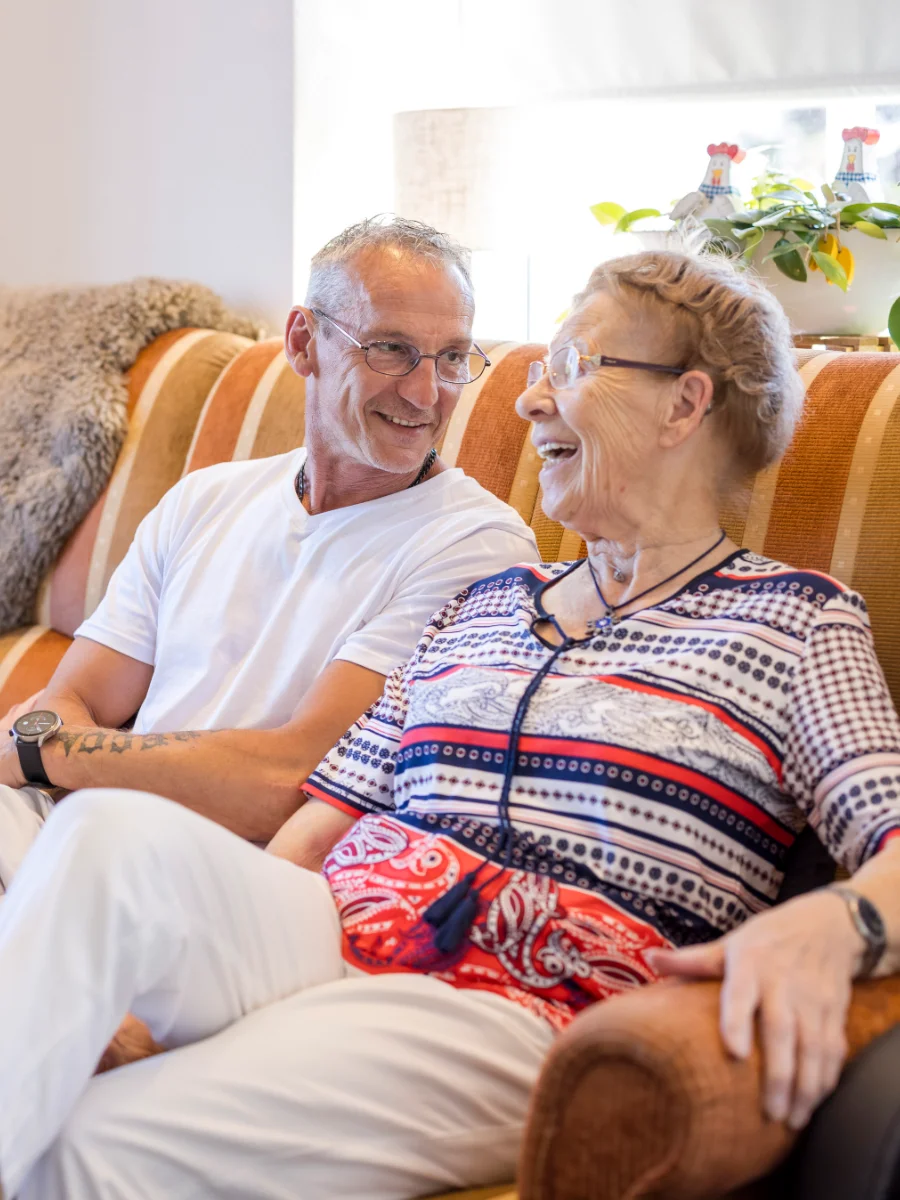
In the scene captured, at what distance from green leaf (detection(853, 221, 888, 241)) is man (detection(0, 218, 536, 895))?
0.77 m

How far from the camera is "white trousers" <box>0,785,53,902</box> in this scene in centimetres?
149

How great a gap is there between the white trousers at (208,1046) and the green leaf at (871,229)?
1.54m

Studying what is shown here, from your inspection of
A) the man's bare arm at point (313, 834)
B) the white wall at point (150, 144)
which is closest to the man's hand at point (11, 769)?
the man's bare arm at point (313, 834)

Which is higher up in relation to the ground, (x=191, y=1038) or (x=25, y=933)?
(x=25, y=933)

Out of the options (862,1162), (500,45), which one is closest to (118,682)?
(862,1162)

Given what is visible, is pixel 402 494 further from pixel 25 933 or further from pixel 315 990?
pixel 25 933

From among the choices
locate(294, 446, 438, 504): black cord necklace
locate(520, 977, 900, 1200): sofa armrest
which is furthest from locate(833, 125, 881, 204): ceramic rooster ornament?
locate(520, 977, 900, 1200): sofa armrest

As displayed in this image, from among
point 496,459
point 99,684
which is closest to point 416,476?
point 496,459

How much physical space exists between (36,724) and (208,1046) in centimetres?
71

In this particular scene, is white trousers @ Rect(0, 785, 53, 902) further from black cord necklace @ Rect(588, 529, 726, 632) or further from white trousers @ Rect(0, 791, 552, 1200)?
black cord necklace @ Rect(588, 529, 726, 632)

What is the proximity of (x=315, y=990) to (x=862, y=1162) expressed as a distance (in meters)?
0.49

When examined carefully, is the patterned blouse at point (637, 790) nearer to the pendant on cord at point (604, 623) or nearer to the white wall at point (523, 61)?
the pendant on cord at point (604, 623)

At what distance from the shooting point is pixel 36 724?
5.47 ft

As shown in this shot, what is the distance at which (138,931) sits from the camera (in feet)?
3.37
